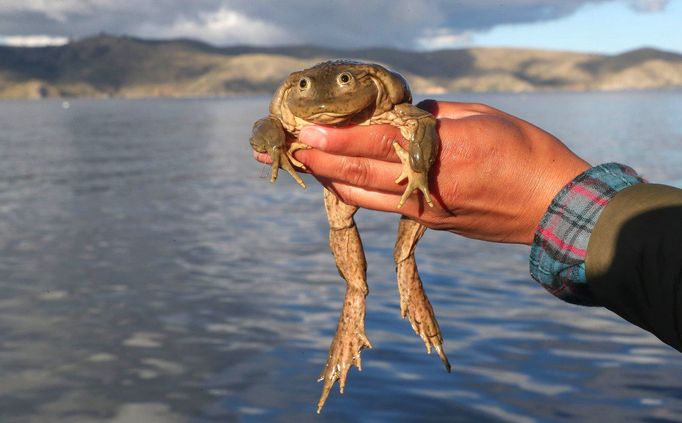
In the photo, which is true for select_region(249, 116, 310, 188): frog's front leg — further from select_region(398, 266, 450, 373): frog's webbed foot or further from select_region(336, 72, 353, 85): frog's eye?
select_region(398, 266, 450, 373): frog's webbed foot

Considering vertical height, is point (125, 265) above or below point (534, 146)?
below

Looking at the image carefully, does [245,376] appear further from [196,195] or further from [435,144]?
[196,195]

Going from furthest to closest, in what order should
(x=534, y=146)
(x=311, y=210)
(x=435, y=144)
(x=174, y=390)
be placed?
(x=311, y=210) < (x=174, y=390) < (x=534, y=146) < (x=435, y=144)

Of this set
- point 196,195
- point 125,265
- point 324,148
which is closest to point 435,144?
point 324,148

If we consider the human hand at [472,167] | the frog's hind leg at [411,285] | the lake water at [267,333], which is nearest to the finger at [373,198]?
the human hand at [472,167]

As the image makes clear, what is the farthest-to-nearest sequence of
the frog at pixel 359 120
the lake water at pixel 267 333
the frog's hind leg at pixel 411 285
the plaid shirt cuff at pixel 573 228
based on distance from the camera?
the lake water at pixel 267 333
the frog's hind leg at pixel 411 285
the frog at pixel 359 120
the plaid shirt cuff at pixel 573 228

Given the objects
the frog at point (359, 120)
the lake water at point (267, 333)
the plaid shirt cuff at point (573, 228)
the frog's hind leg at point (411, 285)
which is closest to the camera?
the plaid shirt cuff at point (573, 228)

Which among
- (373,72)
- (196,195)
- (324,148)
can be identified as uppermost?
(373,72)

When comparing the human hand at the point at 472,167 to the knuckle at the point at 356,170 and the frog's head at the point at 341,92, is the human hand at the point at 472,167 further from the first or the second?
the frog's head at the point at 341,92

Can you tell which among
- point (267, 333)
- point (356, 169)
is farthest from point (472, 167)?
point (267, 333)
